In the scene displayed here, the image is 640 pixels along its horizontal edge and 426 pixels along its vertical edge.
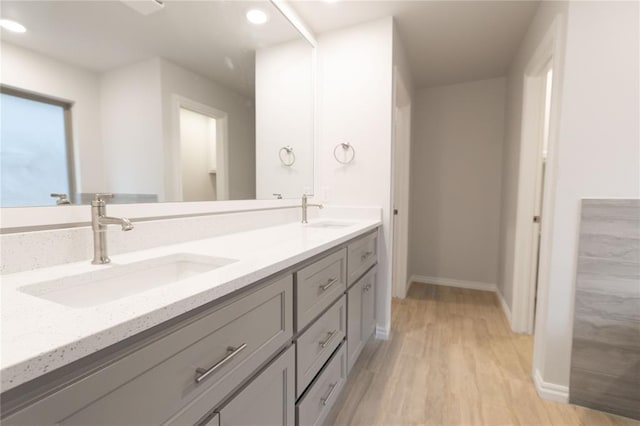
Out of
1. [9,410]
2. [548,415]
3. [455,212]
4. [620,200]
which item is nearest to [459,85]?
[455,212]

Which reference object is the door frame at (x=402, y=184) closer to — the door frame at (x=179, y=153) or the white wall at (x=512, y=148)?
the white wall at (x=512, y=148)

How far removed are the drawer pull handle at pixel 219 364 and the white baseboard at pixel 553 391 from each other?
170 cm

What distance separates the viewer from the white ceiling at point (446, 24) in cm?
190

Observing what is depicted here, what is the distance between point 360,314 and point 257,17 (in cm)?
187

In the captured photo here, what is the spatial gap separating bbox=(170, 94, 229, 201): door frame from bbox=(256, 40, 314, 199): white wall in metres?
0.27

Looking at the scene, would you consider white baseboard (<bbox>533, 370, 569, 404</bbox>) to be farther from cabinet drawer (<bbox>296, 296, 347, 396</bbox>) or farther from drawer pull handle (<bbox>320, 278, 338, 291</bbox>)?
drawer pull handle (<bbox>320, 278, 338, 291</bbox>)

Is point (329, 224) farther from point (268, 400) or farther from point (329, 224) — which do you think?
point (268, 400)

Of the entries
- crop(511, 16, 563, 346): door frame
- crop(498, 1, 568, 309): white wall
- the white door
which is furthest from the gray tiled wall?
crop(498, 1, 568, 309): white wall

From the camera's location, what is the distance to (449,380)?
170 centimetres

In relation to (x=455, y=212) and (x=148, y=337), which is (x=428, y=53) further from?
(x=148, y=337)

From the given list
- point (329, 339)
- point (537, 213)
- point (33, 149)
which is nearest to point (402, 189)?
point (537, 213)

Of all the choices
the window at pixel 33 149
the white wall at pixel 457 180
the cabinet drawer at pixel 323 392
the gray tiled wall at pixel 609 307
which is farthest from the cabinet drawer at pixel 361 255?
the white wall at pixel 457 180

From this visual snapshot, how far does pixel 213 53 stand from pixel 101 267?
1173 mm

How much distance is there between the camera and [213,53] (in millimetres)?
1497
